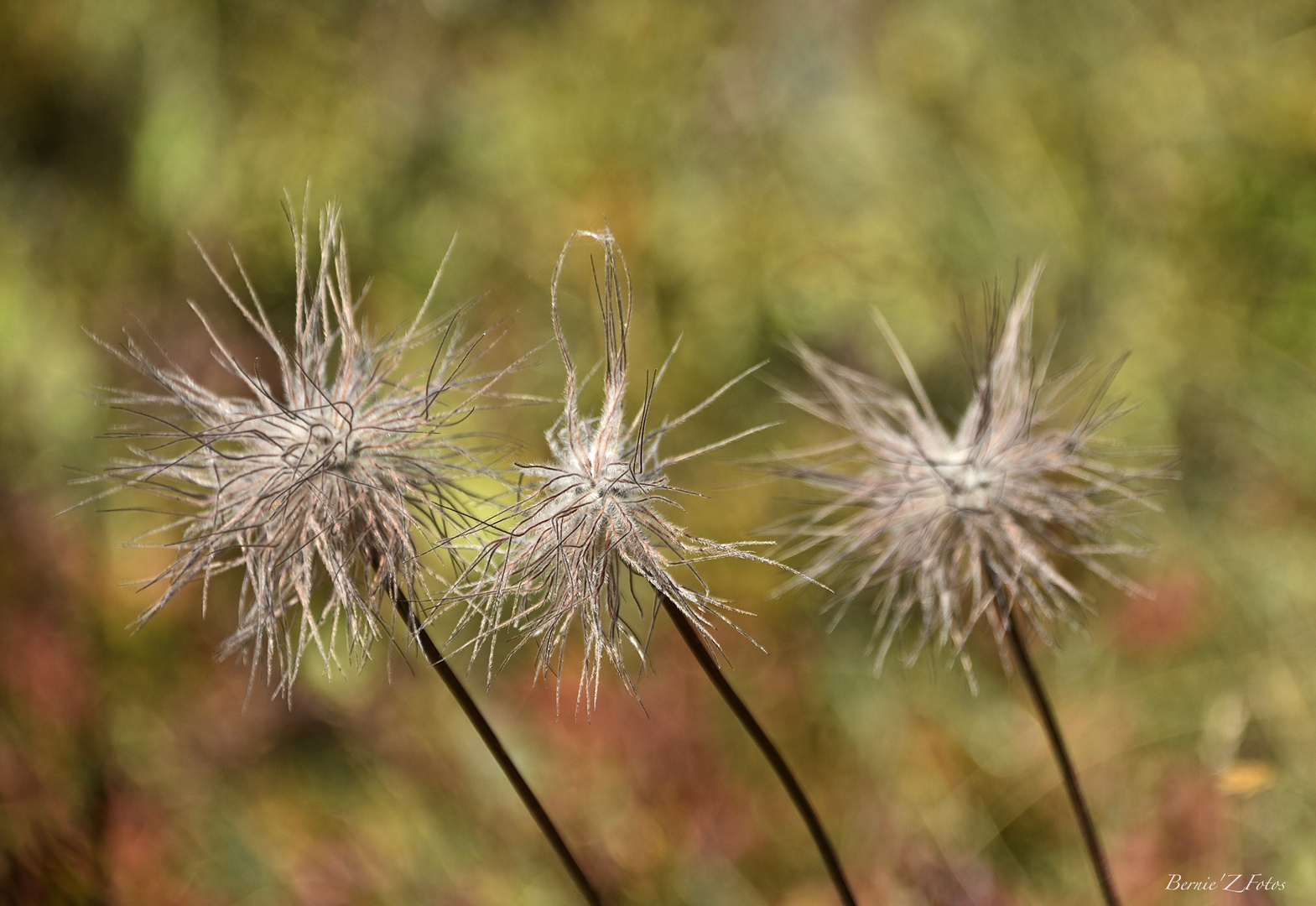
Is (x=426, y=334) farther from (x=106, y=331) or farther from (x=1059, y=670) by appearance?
(x=106, y=331)

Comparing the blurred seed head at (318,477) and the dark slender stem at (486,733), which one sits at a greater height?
the blurred seed head at (318,477)

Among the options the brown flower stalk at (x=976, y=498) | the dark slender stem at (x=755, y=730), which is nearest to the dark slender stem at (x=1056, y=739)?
the brown flower stalk at (x=976, y=498)

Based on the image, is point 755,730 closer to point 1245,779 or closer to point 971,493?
point 971,493

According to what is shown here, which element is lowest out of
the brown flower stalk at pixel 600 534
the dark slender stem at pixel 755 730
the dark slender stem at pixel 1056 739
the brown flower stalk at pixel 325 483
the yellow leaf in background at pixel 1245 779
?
the yellow leaf in background at pixel 1245 779

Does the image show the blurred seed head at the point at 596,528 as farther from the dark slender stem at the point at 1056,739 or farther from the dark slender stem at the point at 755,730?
the dark slender stem at the point at 1056,739

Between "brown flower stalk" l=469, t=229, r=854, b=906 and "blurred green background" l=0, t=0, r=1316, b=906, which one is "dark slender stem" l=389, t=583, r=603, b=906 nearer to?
"brown flower stalk" l=469, t=229, r=854, b=906

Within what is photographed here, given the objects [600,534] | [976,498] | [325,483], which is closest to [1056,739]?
[976,498]

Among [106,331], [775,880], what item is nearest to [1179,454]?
[775,880]
